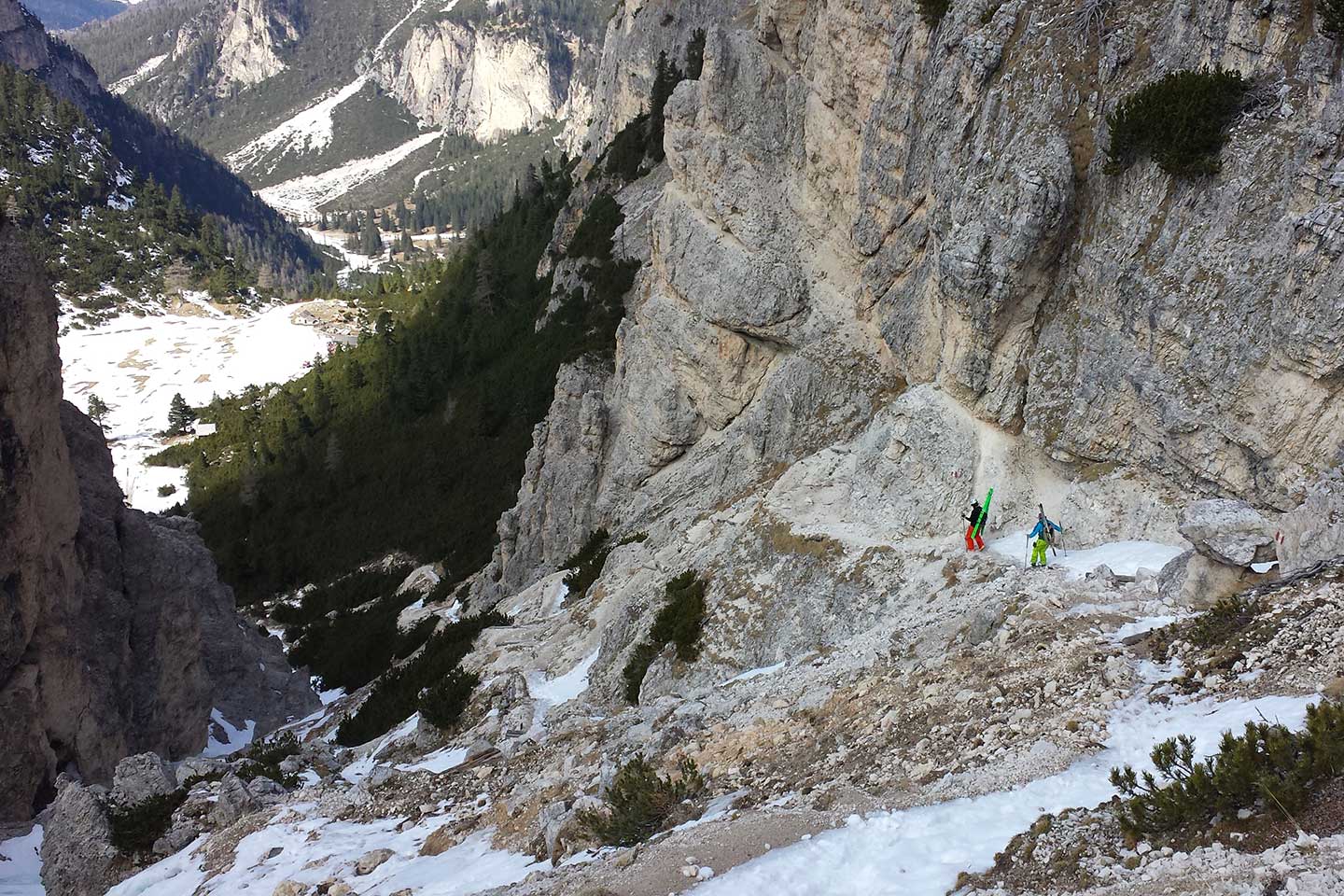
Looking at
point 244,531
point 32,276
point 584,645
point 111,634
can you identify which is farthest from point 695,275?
point 244,531

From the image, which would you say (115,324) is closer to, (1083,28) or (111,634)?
(111,634)

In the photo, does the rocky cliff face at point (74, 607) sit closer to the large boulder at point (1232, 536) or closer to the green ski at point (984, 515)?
A: the green ski at point (984, 515)

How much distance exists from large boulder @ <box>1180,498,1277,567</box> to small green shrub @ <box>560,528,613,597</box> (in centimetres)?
1739

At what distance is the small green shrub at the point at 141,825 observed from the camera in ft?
48.3

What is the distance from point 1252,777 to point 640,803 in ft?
20.6

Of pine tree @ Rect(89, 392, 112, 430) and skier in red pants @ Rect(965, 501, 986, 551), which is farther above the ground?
pine tree @ Rect(89, 392, 112, 430)

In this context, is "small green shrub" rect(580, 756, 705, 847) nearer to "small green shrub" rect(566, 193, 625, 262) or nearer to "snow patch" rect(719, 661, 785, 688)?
"snow patch" rect(719, 661, 785, 688)

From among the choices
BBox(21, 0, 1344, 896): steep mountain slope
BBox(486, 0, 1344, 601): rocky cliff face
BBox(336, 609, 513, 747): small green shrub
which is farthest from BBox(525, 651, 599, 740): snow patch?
BBox(486, 0, 1344, 601): rocky cliff face

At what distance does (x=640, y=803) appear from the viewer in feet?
31.4

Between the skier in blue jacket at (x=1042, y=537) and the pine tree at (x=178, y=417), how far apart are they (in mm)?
101737

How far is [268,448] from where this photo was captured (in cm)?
7406

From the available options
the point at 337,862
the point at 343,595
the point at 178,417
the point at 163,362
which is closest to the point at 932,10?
the point at 337,862

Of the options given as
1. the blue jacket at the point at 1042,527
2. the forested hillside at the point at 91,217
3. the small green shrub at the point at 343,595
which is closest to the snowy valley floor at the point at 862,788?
the blue jacket at the point at 1042,527

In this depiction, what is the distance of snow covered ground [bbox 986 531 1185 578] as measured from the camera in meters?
12.2
